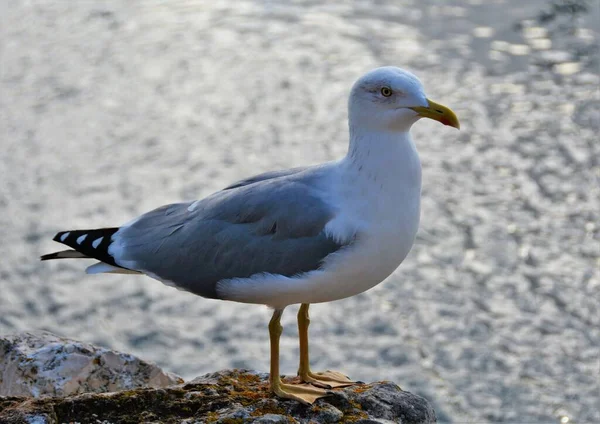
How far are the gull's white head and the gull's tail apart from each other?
148 cm

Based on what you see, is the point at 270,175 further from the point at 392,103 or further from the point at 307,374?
the point at 307,374

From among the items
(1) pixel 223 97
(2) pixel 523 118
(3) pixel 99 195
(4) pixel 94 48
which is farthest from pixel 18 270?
(2) pixel 523 118

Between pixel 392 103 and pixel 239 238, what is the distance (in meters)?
1.01

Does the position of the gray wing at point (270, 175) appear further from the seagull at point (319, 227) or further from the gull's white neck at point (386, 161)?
the gull's white neck at point (386, 161)

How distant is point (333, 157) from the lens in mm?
11789

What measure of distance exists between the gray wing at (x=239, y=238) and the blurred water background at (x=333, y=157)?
4118mm

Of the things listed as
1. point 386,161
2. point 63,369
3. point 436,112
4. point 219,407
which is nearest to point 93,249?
point 63,369

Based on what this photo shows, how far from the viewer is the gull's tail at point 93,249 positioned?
5.59m

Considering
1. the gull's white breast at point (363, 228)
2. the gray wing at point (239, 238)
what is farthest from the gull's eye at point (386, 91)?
the gray wing at point (239, 238)

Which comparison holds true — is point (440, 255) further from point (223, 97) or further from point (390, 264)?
point (390, 264)

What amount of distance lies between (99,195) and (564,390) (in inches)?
211

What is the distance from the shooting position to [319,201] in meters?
5.16

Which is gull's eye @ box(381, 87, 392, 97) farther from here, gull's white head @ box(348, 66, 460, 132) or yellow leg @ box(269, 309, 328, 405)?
yellow leg @ box(269, 309, 328, 405)

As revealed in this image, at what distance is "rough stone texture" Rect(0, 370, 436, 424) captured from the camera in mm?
4762
